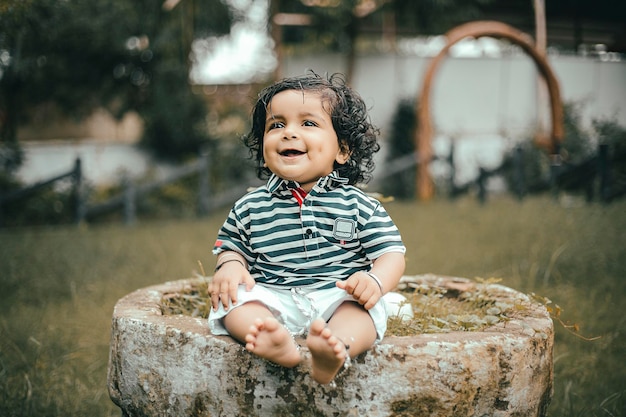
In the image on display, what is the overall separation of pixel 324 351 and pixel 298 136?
73 cm

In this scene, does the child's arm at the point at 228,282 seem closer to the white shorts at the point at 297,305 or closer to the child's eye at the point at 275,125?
the white shorts at the point at 297,305

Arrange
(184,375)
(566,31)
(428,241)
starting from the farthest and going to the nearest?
1. (566,31)
2. (428,241)
3. (184,375)

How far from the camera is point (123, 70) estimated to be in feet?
37.2

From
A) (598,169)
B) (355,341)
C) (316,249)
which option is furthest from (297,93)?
(598,169)

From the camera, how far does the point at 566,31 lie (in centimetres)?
1432

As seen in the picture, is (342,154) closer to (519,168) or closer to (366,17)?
(519,168)

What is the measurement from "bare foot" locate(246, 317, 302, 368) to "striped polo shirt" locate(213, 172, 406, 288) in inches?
15.5

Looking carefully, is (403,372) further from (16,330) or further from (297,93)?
(16,330)

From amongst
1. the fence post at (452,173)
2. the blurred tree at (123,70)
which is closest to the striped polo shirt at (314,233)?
the blurred tree at (123,70)

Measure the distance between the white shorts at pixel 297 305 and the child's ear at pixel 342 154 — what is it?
47cm

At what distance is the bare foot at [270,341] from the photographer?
1.53m

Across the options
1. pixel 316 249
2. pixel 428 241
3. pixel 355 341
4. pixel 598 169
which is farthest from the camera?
pixel 598 169

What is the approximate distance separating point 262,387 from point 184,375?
0.25 metres

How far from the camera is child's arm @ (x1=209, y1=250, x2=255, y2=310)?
1.82 meters
